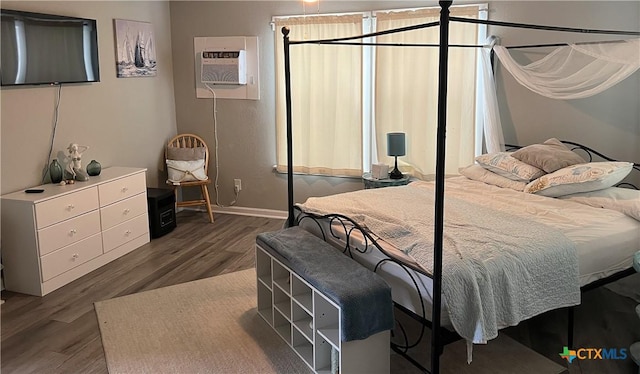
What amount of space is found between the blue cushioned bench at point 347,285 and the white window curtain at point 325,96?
235 centimetres

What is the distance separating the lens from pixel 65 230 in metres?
4.05

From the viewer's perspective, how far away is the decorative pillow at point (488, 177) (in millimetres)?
4031

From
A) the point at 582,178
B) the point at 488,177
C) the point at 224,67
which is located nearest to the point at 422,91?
the point at 488,177

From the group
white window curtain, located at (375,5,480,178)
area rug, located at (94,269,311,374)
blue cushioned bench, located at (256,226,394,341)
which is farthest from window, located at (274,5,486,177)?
blue cushioned bench, located at (256,226,394,341)

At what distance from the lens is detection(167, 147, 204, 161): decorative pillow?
5.64 metres

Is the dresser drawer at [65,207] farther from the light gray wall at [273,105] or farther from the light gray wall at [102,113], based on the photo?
the light gray wall at [273,105]

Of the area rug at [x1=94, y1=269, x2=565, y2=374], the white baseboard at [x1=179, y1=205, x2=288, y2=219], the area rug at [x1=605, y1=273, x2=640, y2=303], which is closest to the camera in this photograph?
the area rug at [x1=94, y1=269, x2=565, y2=374]

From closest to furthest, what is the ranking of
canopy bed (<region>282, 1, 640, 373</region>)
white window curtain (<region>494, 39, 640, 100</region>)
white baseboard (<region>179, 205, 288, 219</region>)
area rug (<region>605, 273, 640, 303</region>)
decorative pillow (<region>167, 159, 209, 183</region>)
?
1. canopy bed (<region>282, 1, 640, 373</region>)
2. white window curtain (<region>494, 39, 640, 100</region>)
3. area rug (<region>605, 273, 640, 303</region>)
4. decorative pillow (<region>167, 159, 209, 183</region>)
5. white baseboard (<region>179, 205, 288, 219</region>)

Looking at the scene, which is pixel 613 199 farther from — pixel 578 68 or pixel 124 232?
pixel 124 232

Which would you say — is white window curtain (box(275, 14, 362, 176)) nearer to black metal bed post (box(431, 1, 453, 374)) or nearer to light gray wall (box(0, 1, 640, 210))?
light gray wall (box(0, 1, 640, 210))

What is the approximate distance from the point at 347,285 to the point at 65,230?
2.47m

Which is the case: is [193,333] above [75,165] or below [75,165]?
below

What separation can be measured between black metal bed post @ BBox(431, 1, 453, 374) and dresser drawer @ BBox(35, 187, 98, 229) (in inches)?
111

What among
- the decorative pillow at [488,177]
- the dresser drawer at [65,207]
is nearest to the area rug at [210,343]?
the dresser drawer at [65,207]
